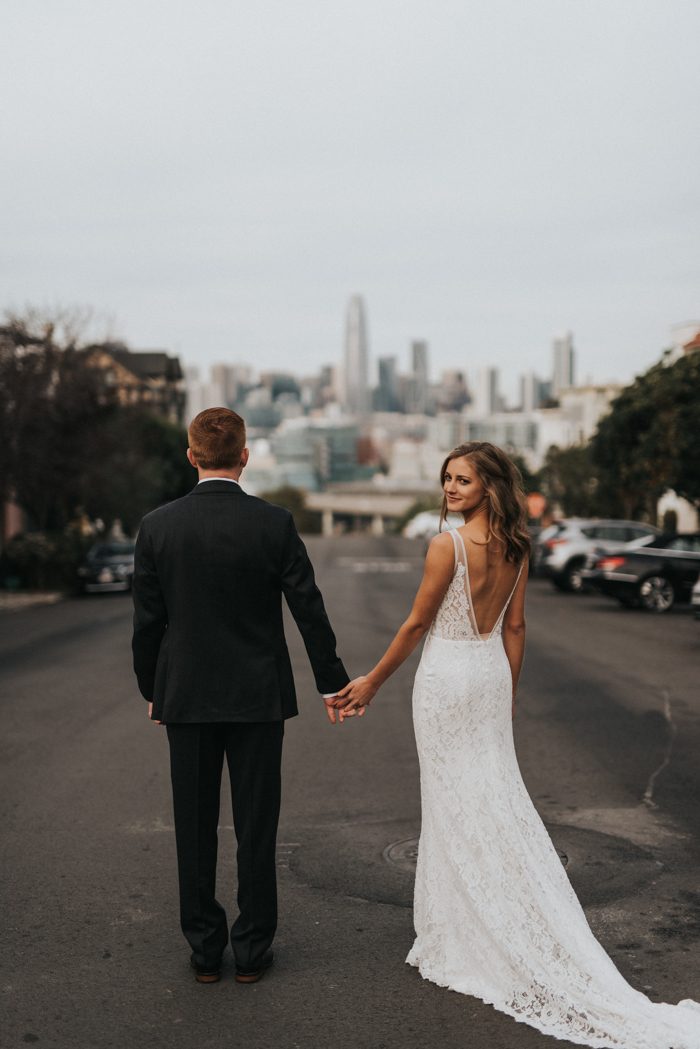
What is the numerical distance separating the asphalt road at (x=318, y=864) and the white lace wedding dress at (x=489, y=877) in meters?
0.14

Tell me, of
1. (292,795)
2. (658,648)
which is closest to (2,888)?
(292,795)

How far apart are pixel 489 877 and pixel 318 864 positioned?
1.60m

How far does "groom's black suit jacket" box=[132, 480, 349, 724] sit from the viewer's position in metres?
4.03

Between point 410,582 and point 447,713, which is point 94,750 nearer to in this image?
point 447,713

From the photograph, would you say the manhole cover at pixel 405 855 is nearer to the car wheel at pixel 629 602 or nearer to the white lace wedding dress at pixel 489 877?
the white lace wedding dress at pixel 489 877

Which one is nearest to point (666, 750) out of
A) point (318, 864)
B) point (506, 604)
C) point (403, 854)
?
point (403, 854)

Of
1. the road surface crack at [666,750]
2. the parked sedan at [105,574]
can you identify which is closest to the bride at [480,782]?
the road surface crack at [666,750]

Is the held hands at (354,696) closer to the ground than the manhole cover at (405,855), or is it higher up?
higher up

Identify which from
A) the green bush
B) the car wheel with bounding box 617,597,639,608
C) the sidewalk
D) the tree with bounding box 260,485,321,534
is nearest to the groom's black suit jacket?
the car wheel with bounding box 617,597,639,608

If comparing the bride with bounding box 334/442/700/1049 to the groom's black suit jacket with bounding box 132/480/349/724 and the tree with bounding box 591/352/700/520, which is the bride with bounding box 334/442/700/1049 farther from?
the tree with bounding box 591/352/700/520

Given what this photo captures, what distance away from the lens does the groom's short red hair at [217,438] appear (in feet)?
13.5

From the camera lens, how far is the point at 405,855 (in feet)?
18.3

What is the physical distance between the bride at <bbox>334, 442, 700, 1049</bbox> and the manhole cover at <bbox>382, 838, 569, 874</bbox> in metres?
1.22

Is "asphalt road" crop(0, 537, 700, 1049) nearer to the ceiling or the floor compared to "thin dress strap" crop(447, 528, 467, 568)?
nearer to the floor
